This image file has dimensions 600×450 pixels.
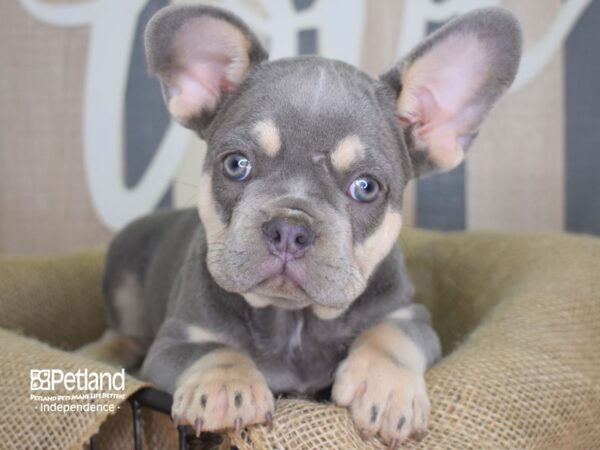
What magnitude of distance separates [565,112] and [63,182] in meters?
2.73

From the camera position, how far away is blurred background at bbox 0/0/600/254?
13.0 ft

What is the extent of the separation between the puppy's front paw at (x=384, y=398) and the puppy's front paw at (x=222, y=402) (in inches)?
8.0

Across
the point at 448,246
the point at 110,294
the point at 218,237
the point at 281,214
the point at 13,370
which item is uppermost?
the point at 281,214

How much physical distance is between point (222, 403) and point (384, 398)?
0.38 meters

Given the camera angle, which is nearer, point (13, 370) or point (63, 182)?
point (13, 370)

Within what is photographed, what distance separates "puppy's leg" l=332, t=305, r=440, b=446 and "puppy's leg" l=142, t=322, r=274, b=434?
8.1 inches

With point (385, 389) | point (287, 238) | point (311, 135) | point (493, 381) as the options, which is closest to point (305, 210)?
point (287, 238)

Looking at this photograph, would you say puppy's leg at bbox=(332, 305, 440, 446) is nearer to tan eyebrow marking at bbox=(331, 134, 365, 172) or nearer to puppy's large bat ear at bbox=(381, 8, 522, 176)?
tan eyebrow marking at bbox=(331, 134, 365, 172)

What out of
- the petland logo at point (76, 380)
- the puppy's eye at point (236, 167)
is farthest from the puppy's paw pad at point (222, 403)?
the puppy's eye at point (236, 167)

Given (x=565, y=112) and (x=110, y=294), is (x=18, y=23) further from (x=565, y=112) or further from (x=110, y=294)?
(x=565, y=112)

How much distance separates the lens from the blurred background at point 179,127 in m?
3.95

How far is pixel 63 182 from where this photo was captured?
4.36 meters

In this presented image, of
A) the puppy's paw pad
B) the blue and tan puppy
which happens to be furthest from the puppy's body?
the puppy's paw pad

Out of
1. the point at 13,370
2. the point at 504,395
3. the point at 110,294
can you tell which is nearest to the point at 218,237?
the point at 13,370
